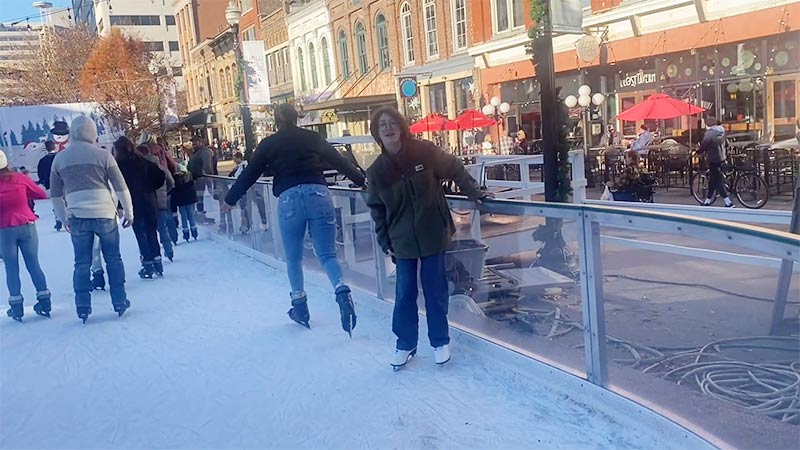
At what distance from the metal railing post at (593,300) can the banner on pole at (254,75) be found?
10.0m

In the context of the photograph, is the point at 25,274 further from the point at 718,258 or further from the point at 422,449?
the point at 718,258

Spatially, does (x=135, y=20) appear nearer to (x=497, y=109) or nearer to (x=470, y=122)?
(x=497, y=109)

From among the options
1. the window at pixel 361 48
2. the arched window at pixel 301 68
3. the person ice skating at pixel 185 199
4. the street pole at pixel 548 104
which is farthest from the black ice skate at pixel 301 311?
the arched window at pixel 301 68

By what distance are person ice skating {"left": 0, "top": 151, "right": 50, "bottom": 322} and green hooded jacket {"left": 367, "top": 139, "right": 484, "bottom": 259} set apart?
3511mm

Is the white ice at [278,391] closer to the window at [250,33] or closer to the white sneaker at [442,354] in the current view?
the white sneaker at [442,354]

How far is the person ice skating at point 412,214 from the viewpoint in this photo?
3.53 m

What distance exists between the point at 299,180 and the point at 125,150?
3.24 meters

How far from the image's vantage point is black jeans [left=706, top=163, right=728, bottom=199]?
36.6 feet

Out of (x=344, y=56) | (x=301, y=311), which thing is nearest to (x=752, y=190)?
(x=301, y=311)

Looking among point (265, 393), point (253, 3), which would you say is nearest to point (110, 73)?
point (253, 3)

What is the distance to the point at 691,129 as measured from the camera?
16078 mm

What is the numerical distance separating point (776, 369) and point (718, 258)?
704mm

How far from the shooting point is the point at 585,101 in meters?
18.6

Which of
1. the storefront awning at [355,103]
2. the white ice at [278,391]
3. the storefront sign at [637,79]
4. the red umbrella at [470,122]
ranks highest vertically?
the storefront awning at [355,103]
